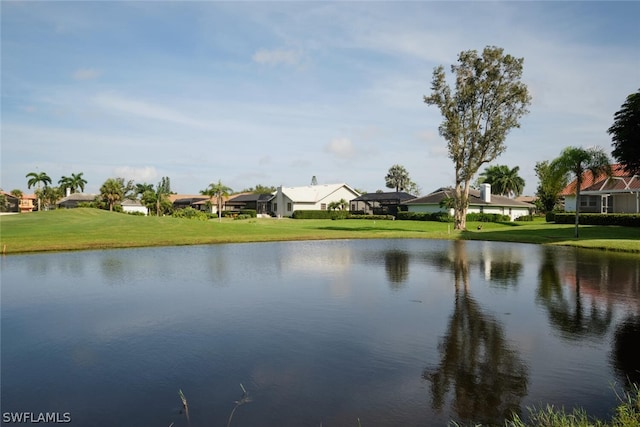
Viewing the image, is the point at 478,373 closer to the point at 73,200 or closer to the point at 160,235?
the point at 160,235

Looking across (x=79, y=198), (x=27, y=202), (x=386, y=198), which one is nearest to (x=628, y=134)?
(x=386, y=198)

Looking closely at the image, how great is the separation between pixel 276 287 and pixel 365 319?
5.94 meters

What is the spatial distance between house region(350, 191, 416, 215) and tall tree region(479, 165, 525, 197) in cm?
2796

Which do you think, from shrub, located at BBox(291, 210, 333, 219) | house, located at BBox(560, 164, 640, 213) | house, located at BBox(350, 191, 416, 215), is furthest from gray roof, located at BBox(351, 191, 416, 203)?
house, located at BBox(560, 164, 640, 213)

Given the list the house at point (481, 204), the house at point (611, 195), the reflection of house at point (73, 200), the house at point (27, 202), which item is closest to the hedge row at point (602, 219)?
the house at point (611, 195)

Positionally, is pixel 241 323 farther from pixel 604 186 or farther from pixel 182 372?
pixel 604 186

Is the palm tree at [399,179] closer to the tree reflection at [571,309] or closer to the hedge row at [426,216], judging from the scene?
the hedge row at [426,216]

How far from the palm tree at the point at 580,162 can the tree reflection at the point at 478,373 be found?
3183cm

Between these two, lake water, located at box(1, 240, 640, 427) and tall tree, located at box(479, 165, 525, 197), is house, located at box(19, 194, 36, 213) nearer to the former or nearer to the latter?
tall tree, located at box(479, 165, 525, 197)

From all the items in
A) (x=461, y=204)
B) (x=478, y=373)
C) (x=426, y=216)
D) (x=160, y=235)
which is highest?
(x=461, y=204)

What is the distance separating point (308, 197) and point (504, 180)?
47824 millimetres

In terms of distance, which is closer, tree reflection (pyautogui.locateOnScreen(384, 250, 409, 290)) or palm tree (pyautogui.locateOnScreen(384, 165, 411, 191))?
tree reflection (pyautogui.locateOnScreen(384, 250, 409, 290))

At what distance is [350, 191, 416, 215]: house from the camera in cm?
8744

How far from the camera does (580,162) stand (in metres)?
39.0
